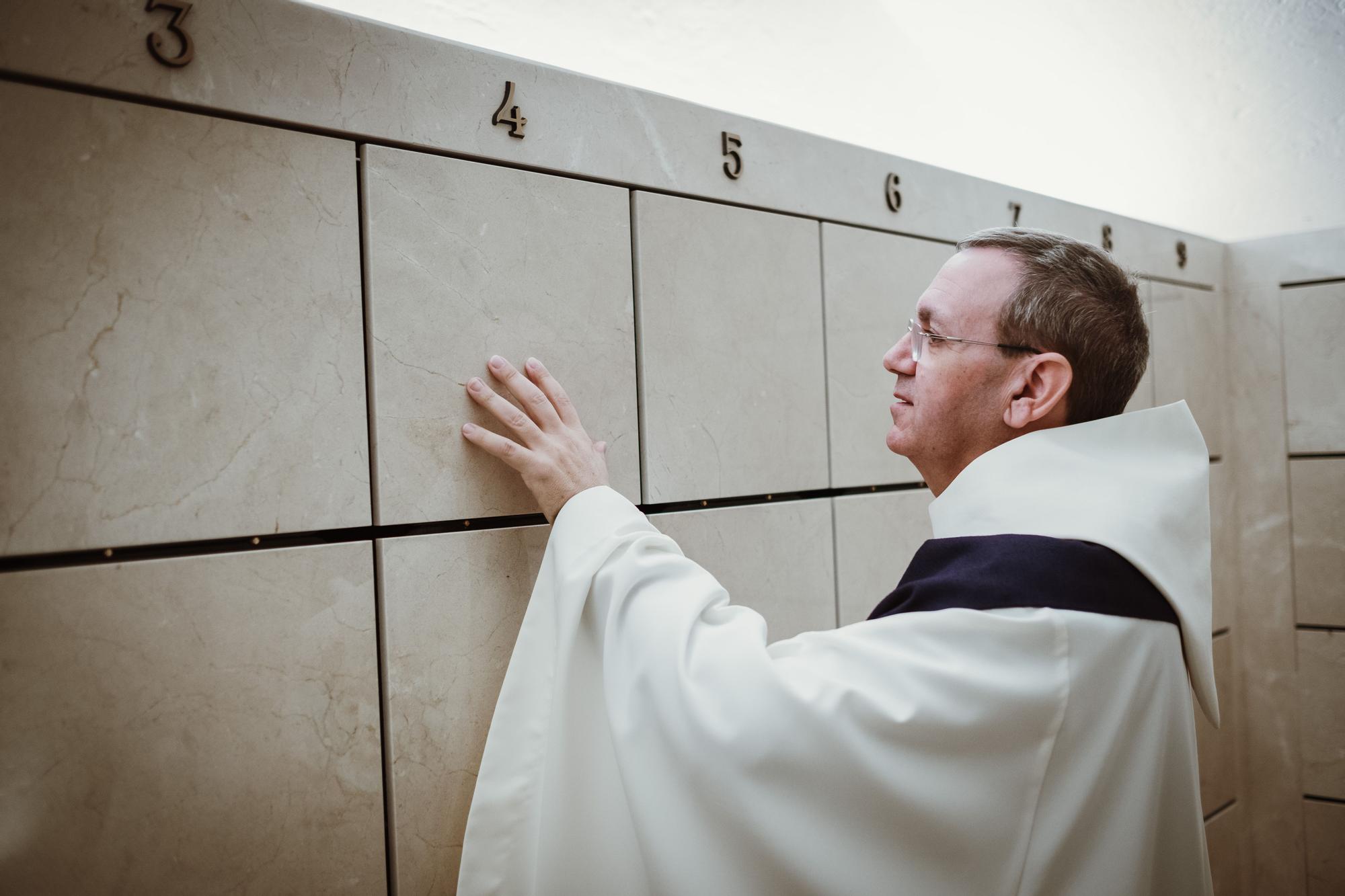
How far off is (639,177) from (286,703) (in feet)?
4.51

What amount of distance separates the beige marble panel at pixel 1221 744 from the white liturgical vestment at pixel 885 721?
2.49 meters

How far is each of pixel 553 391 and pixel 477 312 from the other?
22 centimetres

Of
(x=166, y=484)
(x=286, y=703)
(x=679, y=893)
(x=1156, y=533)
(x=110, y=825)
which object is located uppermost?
(x=166, y=484)

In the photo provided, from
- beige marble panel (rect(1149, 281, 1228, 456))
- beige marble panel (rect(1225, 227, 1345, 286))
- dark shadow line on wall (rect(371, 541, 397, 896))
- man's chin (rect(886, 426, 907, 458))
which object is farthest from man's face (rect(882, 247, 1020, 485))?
beige marble panel (rect(1225, 227, 1345, 286))

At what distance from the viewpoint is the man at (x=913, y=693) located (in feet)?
5.05

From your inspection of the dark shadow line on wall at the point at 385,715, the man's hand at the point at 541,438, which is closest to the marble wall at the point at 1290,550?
the man's hand at the point at 541,438

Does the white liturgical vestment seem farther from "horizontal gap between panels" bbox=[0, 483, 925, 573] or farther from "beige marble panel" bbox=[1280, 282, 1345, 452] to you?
"beige marble panel" bbox=[1280, 282, 1345, 452]

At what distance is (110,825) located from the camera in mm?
1509

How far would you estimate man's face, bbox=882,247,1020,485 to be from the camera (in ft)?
6.50

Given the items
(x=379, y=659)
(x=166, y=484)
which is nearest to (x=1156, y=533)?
(x=379, y=659)

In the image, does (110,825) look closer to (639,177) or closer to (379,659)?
(379,659)

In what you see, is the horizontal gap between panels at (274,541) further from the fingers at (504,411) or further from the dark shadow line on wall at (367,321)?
the fingers at (504,411)

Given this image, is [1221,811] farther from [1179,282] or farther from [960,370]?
[960,370]

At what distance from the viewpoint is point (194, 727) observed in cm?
159
